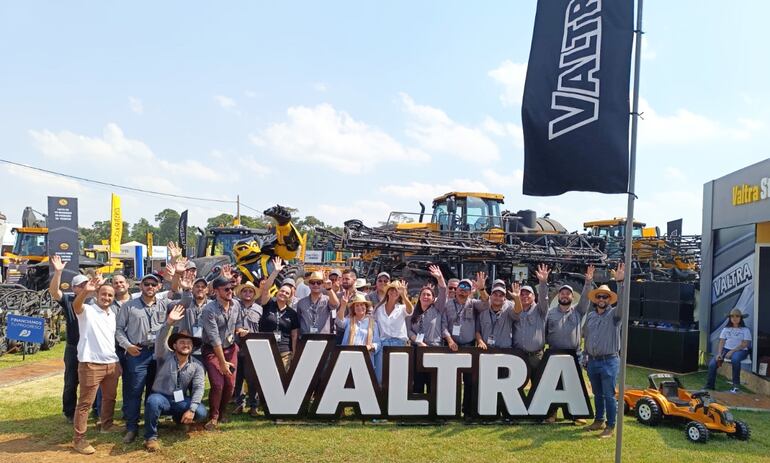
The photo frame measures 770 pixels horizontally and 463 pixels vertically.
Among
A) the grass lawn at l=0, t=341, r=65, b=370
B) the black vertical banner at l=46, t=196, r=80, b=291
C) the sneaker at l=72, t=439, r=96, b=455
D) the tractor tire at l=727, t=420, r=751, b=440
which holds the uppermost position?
the black vertical banner at l=46, t=196, r=80, b=291

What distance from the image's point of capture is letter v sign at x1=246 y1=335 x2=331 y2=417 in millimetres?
5777

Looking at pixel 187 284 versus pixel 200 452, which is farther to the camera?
pixel 187 284

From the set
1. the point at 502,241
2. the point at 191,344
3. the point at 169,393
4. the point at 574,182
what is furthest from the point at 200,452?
the point at 502,241

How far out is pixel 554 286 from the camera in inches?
572

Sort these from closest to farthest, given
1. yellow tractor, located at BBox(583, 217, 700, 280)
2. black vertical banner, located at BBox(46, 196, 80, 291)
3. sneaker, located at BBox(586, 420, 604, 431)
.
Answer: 1. sneaker, located at BBox(586, 420, 604, 431)
2. black vertical banner, located at BBox(46, 196, 80, 291)
3. yellow tractor, located at BBox(583, 217, 700, 280)

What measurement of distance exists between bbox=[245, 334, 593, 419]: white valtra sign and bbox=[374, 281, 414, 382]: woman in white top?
0.29 metres

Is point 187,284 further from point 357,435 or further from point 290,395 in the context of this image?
point 357,435

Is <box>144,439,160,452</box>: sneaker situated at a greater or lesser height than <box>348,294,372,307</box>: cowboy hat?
lesser

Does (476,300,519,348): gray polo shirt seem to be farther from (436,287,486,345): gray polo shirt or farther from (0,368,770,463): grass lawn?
(0,368,770,463): grass lawn

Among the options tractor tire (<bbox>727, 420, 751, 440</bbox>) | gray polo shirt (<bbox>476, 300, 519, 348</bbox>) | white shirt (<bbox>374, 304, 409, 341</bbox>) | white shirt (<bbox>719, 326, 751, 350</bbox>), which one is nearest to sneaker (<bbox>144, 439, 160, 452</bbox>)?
white shirt (<bbox>374, 304, 409, 341</bbox>)

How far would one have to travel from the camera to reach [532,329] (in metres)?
6.13

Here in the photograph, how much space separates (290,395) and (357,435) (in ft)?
2.89

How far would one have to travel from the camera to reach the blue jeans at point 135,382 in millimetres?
5316

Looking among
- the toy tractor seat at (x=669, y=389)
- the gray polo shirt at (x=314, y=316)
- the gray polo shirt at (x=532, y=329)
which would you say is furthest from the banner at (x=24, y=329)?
the toy tractor seat at (x=669, y=389)
